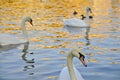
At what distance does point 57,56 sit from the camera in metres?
15.1

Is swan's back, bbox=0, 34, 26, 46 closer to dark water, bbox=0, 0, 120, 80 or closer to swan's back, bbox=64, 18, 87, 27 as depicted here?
dark water, bbox=0, 0, 120, 80

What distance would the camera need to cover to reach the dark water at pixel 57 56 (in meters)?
12.3

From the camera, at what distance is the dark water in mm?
12323

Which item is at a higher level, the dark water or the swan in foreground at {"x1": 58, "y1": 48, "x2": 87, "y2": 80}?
the swan in foreground at {"x1": 58, "y1": 48, "x2": 87, "y2": 80}

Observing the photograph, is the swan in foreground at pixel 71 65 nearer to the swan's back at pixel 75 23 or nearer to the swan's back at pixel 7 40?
the swan's back at pixel 7 40

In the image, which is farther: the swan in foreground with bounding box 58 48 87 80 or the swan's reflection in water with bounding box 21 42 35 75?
the swan's reflection in water with bounding box 21 42 35 75

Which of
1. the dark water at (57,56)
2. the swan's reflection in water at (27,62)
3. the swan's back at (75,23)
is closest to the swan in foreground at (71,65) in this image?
the dark water at (57,56)

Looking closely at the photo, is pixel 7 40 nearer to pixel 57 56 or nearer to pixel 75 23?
pixel 57 56

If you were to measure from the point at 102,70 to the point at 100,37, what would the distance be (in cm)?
738

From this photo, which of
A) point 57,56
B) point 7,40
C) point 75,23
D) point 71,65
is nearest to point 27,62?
point 57,56

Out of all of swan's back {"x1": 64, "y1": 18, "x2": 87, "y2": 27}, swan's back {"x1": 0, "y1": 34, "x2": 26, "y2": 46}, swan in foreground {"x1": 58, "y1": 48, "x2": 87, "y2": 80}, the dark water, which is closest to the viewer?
swan in foreground {"x1": 58, "y1": 48, "x2": 87, "y2": 80}

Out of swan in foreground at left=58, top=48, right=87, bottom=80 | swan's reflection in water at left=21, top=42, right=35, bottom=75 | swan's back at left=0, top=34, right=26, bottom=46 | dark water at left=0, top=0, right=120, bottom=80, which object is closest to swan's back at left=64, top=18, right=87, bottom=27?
dark water at left=0, top=0, right=120, bottom=80

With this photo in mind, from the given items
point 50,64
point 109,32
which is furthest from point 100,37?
point 50,64

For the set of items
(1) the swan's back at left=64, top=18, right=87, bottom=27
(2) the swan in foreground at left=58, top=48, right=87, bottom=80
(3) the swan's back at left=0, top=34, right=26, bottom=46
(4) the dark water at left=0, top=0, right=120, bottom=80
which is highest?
(2) the swan in foreground at left=58, top=48, right=87, bottom=80
